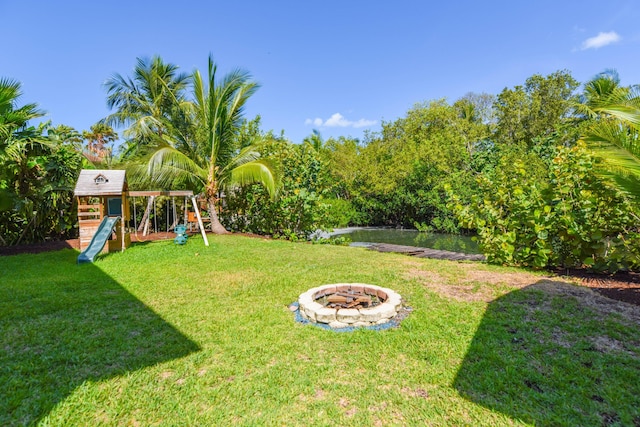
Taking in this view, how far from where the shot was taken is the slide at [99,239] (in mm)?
6824

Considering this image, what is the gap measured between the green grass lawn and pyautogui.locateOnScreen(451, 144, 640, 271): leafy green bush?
1151mm

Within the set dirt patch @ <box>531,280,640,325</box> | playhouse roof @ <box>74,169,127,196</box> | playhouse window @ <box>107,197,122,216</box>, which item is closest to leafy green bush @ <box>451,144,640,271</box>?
dirt patch @ <box>531,280,640,325</box>

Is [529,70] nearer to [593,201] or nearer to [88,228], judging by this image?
[593,201]

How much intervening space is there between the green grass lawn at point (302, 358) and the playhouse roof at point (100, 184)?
131 inches

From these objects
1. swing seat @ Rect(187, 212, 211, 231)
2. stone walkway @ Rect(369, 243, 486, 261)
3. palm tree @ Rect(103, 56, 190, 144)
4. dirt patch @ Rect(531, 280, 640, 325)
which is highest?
palm tree @ Rect(103, 56, 190, 144)

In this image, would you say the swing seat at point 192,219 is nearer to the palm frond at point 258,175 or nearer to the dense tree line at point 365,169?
the dense tree line at point 365,169

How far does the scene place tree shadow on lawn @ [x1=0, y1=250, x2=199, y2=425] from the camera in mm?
2361

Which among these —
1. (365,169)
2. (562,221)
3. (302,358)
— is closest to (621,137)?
(562,221)

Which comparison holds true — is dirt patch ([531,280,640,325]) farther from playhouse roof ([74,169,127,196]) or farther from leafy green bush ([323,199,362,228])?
leafy green bush ([323,199,362,228])

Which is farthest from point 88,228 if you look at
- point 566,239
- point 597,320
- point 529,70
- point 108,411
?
point 529,70

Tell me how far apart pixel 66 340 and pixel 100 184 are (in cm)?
624

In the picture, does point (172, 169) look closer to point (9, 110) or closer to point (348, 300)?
point (9, 110)

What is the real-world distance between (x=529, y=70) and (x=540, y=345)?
22.8 metres

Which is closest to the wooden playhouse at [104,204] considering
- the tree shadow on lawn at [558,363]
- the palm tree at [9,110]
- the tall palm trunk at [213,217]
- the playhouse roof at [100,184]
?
the playhouse roof at [100,184]
